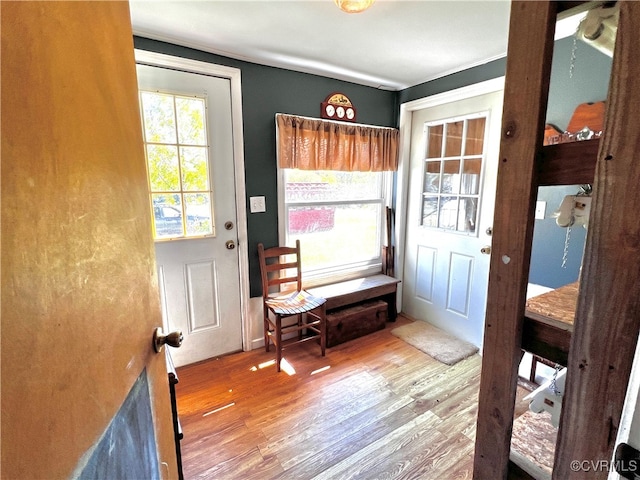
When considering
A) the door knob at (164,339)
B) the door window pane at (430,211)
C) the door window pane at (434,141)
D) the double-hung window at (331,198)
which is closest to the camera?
the door knob at (164,339)

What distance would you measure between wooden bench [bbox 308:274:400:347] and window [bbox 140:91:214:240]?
119 centimetres

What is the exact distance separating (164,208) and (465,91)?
2.42 m

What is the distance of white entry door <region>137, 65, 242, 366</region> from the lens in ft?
6.38

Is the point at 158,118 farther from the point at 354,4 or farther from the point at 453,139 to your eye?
the point at 453,139

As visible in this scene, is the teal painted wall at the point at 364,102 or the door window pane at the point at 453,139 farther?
the door window pane at the point at 453,139

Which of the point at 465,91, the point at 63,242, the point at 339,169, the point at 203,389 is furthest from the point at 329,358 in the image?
the point at 465,91

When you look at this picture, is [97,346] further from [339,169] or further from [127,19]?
[339,169]

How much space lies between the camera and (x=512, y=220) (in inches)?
23.5

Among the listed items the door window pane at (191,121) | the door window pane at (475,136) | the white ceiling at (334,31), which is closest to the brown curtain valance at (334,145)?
the white ceiling at (334,31)

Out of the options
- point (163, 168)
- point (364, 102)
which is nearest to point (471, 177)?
point (364, 102)

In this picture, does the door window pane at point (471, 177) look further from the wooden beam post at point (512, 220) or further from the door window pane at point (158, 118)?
the door window pane at point (158, 118)

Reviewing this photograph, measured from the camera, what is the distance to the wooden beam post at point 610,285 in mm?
451

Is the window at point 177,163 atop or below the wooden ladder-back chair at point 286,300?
Result: atop

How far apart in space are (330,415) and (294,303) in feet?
2.66
